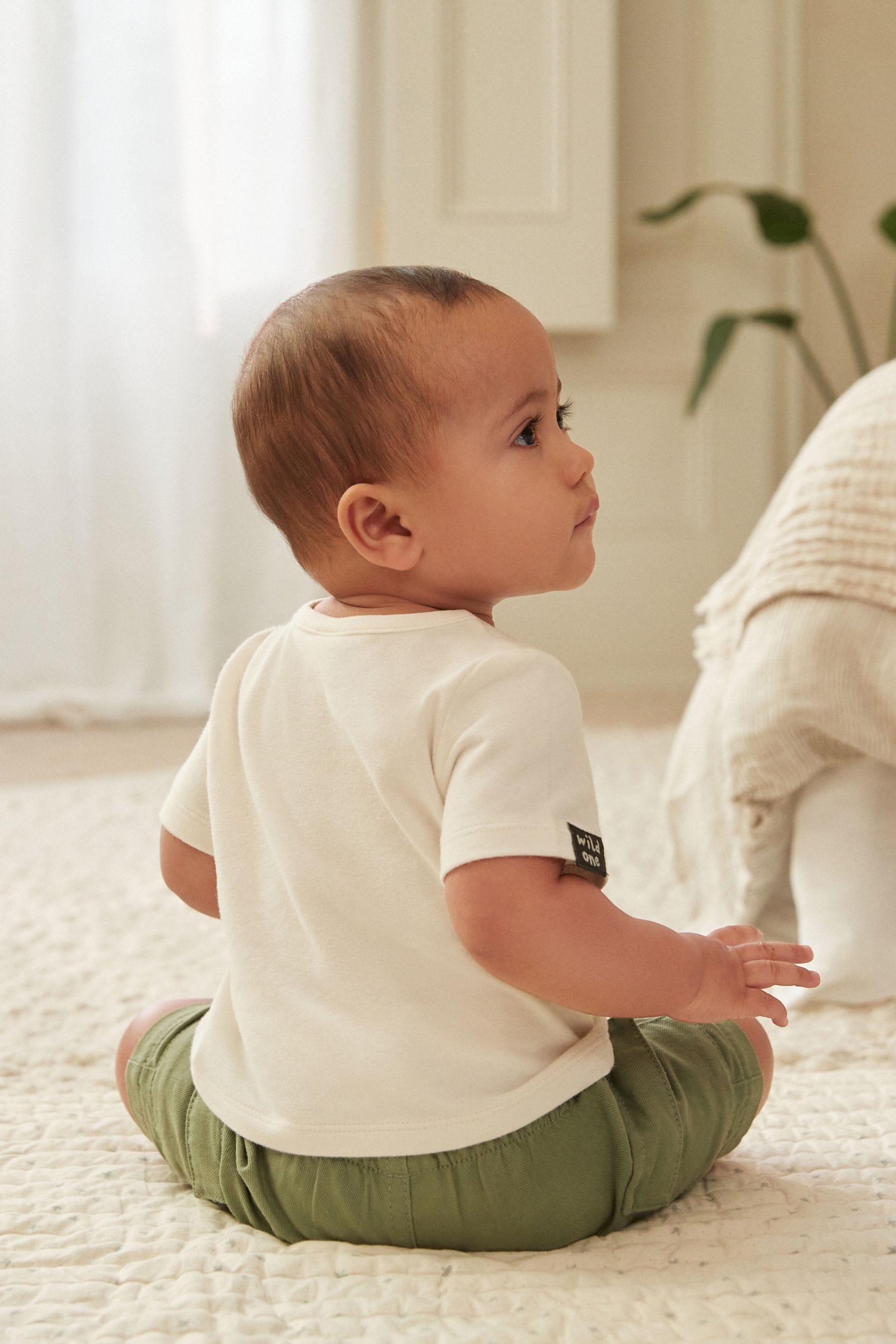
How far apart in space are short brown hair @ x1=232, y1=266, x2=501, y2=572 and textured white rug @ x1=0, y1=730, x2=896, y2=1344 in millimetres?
369

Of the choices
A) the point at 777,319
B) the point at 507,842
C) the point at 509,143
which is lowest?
the point at 507,842

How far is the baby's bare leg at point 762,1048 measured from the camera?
0.78 m

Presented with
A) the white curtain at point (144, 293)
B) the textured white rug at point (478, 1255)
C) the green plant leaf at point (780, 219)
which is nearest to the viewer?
the textured white rug at point (478, 1255)

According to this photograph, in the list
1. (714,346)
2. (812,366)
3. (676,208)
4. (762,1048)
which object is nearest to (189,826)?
(762,1048)

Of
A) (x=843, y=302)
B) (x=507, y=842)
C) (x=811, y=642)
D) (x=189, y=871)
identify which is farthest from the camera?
(x=843, y=302)

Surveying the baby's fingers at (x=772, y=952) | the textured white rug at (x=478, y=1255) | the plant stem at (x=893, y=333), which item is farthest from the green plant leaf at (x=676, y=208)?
the baby's fingers at (x=772, y=952)

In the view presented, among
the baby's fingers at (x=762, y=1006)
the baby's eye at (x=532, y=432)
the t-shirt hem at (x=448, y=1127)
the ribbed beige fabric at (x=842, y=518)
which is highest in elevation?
the baby's eye at (x=532, y=432)

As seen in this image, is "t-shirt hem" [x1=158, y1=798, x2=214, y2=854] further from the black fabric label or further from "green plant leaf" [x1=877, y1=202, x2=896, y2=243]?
"green plant leaf" [x1=877, y1=202, x2=896, y2=243]

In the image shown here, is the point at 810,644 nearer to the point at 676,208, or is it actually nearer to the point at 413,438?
the point at 413,438

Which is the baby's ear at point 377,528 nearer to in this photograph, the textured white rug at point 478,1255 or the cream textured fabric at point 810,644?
the textured white rug at point 478,1255

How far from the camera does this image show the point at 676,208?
2975 mm

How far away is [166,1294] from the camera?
61 cm

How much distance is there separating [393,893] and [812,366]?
2.85m

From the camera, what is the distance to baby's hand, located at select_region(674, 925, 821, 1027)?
2.17 ft
